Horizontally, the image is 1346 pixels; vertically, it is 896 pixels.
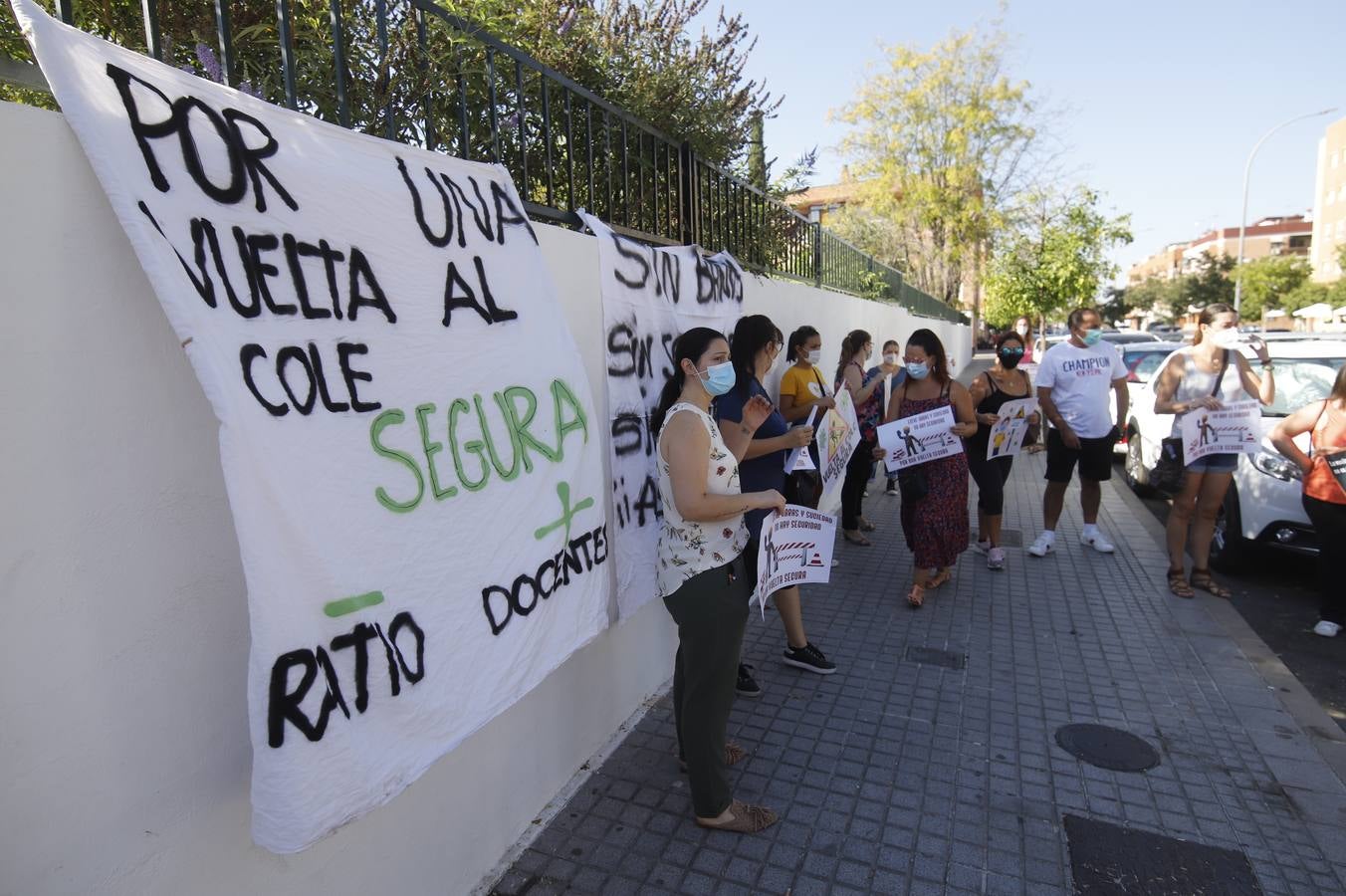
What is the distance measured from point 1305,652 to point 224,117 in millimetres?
6018

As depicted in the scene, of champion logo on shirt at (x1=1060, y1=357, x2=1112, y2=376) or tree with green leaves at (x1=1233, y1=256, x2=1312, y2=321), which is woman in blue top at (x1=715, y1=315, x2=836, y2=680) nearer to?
champion logo on shirt at (x1=1060, y1=357, x2=1112, y2=376)

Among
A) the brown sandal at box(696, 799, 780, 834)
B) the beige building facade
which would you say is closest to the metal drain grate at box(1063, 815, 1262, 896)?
the brown sandal at box(696, 799, 780, 834)

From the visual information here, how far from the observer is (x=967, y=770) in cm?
334

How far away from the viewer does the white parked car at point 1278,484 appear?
17.5 feet

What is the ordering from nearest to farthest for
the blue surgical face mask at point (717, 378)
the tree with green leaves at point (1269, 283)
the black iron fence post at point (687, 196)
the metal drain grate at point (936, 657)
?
1. the blue surgical face mask at point (717, 378)
2. the metal drain grate at point (936, 657)
3. the black iron fence post at point (687, 196)
4. the tree with green leaves at point (1269, 283)

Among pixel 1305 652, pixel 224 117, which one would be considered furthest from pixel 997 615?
pixel 224 117

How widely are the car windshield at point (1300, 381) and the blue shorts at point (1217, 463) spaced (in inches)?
61.2

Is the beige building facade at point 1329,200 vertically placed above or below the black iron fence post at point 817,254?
above

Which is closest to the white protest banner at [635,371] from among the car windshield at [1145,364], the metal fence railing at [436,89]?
the metal fence railing at [436,89]

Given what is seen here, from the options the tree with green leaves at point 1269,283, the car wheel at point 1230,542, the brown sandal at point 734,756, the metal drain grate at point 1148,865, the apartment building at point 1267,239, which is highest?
the apartment building at point 1267,239

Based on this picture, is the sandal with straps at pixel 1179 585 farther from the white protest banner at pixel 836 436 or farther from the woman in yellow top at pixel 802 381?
the woman in yellow top at pixel 802 381

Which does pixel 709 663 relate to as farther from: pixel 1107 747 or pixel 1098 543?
pixel 1098 543

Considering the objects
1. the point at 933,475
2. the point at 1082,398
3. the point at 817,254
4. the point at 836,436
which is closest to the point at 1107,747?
the point at 933,475

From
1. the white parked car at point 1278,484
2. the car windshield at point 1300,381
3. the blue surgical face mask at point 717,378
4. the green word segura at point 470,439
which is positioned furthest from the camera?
the car windshield at point 1300,381
